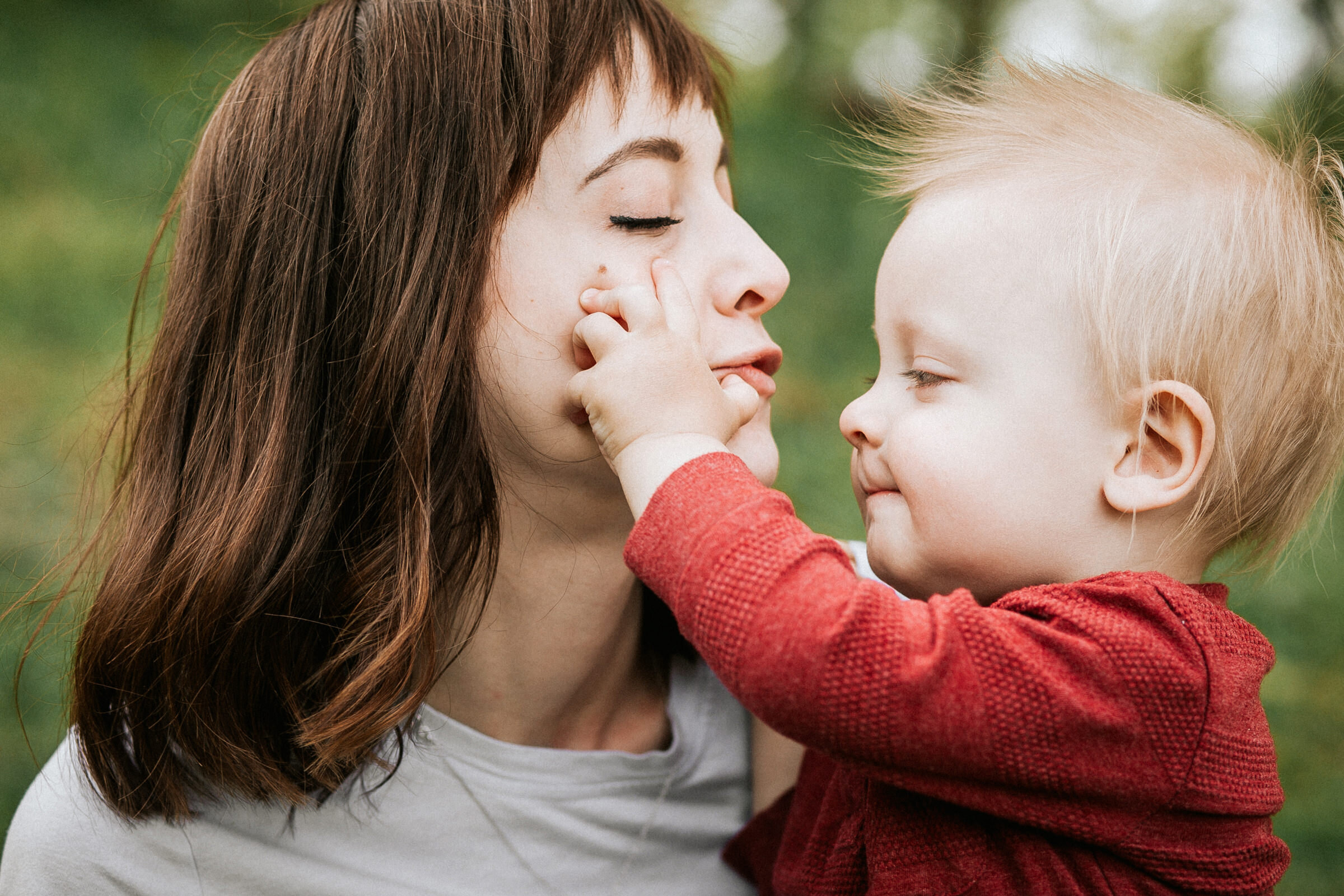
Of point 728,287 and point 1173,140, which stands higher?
point 1173,140

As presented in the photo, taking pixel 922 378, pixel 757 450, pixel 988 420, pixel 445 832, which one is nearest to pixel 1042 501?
pixel 988 420

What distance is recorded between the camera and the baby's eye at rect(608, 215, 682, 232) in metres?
1.70

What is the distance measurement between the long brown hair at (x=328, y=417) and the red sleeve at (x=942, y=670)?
57 centimetres

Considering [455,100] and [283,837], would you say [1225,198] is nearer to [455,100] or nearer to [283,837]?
[455,100]

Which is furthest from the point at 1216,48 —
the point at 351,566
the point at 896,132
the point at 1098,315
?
the point at 351,566

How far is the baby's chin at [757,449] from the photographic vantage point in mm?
1720

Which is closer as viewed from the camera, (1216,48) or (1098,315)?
(1098,315)

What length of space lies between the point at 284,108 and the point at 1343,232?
171 cm

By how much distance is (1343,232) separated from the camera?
1569mm

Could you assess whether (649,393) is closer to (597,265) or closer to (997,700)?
(597,265)

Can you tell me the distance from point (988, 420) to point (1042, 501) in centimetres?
13

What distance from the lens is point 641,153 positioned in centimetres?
171

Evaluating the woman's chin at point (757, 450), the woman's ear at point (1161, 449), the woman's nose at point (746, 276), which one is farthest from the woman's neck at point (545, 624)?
the woman's ear at point (1161, 449)

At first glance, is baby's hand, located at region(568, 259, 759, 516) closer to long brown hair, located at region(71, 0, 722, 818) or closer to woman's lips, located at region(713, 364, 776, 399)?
woman's lips, located at region(713, 364, 776, 399)
